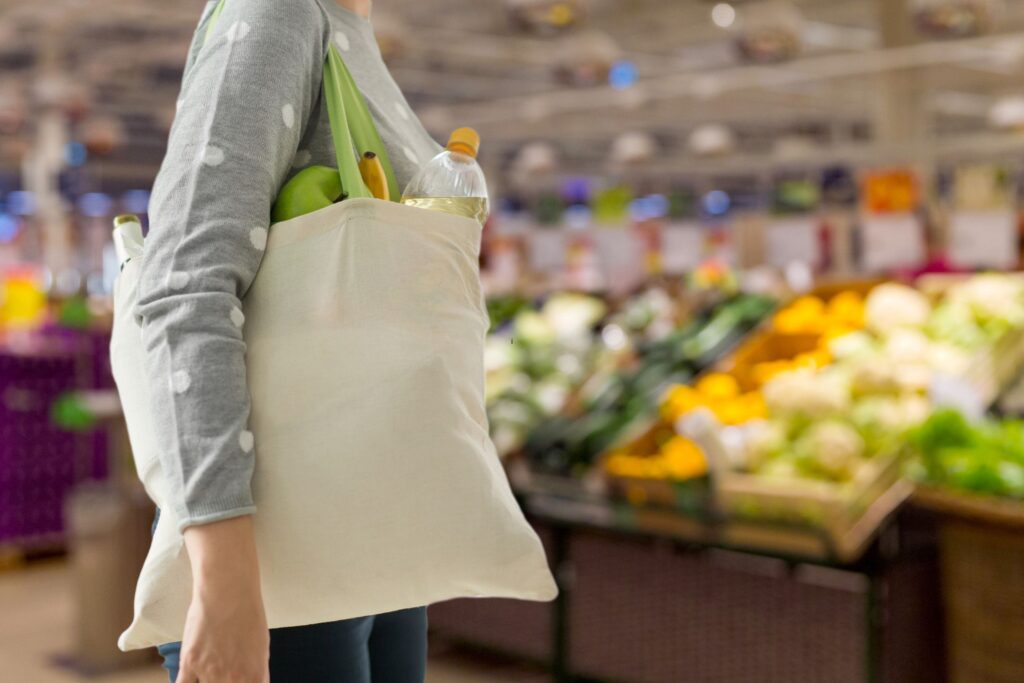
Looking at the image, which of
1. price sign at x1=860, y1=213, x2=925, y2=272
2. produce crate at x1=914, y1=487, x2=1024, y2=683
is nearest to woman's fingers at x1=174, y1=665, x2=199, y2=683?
produce crate at x1=914, y1=487, x2=1024, y2=683

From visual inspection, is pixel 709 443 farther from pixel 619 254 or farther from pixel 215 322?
pixel 619 254

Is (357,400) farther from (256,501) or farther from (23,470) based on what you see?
(23,470)

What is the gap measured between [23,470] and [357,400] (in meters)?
5.62

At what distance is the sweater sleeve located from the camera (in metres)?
0.88

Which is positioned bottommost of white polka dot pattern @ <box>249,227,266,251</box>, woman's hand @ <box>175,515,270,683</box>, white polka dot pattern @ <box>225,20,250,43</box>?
woman's hand @ <box>175,515,270,683</box>

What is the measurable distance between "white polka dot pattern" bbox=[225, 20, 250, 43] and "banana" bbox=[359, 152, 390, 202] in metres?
0.15

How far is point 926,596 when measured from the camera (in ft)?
10.4

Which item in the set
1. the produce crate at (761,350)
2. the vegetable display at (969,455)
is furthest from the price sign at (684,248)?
the vegetable display at (969,455)

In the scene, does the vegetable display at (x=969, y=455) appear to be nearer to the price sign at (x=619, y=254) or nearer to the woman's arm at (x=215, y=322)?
the woman's arm at (x=215, y=322)

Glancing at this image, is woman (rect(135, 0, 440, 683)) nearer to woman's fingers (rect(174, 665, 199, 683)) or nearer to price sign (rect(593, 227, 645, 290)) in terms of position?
woman's fingers (rect(174, 665, 199, 683))

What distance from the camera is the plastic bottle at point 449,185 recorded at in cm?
107

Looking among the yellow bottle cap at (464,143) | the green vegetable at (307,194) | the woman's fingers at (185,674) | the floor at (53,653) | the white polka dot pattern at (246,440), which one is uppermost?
the yellow bottle cap at (464,143)

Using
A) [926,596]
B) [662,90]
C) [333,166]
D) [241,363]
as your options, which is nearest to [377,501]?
[241,363]

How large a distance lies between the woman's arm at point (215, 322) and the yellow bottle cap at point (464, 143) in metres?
0.20
